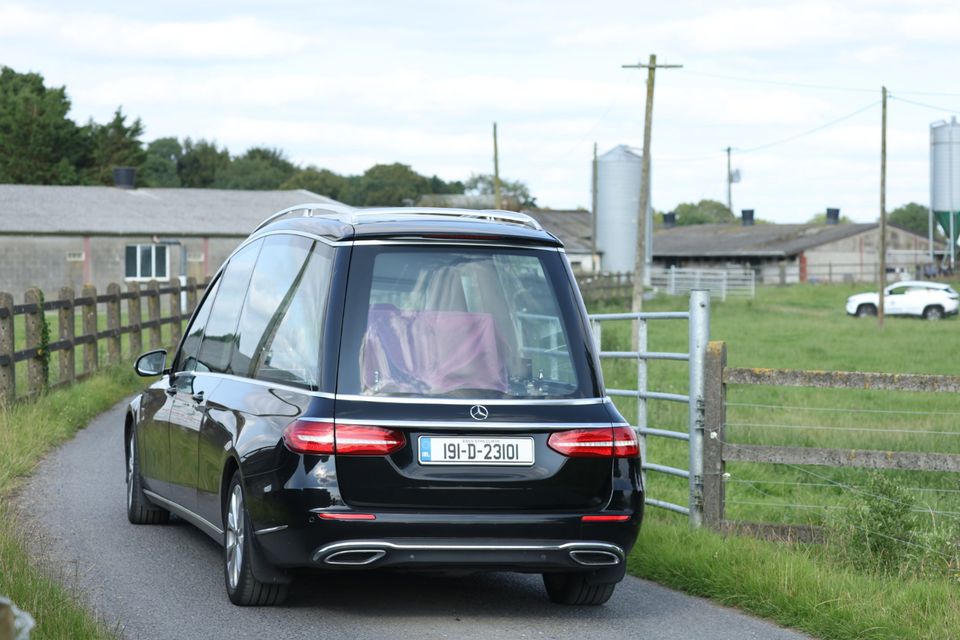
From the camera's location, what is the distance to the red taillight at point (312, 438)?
630 cm

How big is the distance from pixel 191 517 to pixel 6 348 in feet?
24.5

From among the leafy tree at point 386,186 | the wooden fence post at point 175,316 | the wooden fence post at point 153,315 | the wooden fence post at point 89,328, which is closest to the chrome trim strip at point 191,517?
the wooden fence post at point 89,328

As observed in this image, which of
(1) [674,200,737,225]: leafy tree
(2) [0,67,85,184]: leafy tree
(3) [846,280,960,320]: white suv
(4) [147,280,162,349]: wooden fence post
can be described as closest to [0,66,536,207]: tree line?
(2) [0,67,85,184]: leafy tree

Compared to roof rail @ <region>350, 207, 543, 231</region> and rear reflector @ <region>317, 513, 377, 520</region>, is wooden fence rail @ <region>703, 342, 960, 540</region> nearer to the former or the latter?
roof rail @ <region>350, 207, 543, 231</region>

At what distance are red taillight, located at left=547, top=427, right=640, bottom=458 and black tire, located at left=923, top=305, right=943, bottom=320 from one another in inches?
1990

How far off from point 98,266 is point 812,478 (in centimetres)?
4425

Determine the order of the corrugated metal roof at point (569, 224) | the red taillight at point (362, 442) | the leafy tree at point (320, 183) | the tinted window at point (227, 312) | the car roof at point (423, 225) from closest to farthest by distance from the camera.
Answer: the red taillight at point (362, 442)
the car roof at point (423, 225)
the tinted window at point (227, 312)
the corrugated metal roof at point (569, 224)
the leafy tree at point (320, 183)

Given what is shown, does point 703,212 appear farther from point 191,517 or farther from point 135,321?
point 191,517

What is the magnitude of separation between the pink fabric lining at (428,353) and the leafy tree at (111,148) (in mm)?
80133

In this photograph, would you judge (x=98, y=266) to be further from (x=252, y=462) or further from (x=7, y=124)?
(x=252, y=462)

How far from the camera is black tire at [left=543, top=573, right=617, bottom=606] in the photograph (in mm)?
7066

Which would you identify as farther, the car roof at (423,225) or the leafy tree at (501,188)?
the leafy tree at (501,188)

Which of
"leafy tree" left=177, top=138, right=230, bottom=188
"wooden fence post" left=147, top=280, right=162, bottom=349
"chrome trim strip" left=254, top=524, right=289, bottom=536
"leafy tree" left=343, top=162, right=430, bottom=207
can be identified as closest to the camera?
"chrome trim strip" left=254, top=524, right=289, bottom=536

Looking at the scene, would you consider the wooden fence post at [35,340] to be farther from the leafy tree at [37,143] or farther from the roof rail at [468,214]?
the leafy tree at [37,143]
